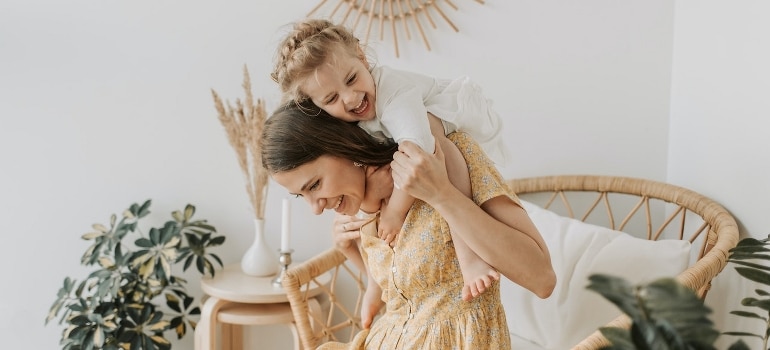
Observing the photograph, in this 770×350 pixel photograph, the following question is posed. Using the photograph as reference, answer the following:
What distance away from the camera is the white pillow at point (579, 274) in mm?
1782

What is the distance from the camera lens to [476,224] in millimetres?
1261

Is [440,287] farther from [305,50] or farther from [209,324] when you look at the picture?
[209,324]

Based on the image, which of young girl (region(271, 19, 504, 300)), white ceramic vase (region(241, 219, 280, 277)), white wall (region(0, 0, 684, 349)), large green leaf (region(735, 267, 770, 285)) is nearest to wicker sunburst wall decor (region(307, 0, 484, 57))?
white wall (region(0, 0, 684, 349))

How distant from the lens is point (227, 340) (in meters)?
2.45

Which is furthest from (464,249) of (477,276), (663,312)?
(663,312)

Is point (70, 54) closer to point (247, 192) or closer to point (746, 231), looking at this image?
point (247, 192)

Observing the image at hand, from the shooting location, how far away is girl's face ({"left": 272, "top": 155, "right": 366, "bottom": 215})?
139 cm

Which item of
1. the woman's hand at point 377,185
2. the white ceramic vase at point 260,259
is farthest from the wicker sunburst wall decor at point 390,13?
the woman's hand at point 377,185

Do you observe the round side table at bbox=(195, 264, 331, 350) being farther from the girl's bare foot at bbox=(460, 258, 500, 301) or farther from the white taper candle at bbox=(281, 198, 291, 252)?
the girl's bare foot at bbox=(460, 258, 500, 301)

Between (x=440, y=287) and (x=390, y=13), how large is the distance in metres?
1.14

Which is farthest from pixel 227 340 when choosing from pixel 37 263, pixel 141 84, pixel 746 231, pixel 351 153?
pixel 746 231

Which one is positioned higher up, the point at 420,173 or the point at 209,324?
the point at 420,173

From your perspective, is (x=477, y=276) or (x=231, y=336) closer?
(x=477, y=276)

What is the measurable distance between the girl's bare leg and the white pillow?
55 centimetres
